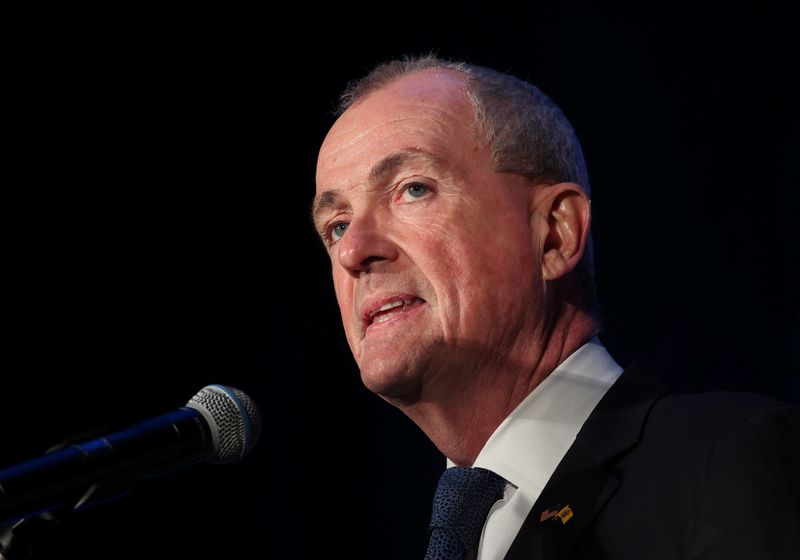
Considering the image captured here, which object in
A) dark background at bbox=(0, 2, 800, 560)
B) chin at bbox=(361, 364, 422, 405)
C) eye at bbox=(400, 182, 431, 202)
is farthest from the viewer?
dark background at bbox=(0, 2, 800, 560)

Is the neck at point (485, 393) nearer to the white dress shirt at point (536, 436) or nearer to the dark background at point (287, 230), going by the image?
the white dress shirt at point (536, 436)

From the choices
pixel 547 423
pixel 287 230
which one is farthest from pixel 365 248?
pixel 287 230

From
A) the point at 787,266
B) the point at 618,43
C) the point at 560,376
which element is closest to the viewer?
the point at 560,376

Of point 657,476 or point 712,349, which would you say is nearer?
point 657,476

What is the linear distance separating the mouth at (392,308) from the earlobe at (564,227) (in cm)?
34

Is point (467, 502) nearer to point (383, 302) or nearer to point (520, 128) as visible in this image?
point (383, 302)

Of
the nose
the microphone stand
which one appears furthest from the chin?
the microphone stand

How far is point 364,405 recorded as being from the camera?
3.43 metres

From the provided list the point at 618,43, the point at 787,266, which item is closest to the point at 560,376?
the point at 787,266

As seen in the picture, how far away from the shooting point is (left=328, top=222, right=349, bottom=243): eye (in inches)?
89.5

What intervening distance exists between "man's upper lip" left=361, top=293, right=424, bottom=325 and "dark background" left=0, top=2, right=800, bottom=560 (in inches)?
43.8

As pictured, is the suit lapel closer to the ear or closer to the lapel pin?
the lapel pin

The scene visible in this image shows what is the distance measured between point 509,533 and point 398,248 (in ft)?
2.23

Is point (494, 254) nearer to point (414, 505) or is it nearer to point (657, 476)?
point (657, 476)
